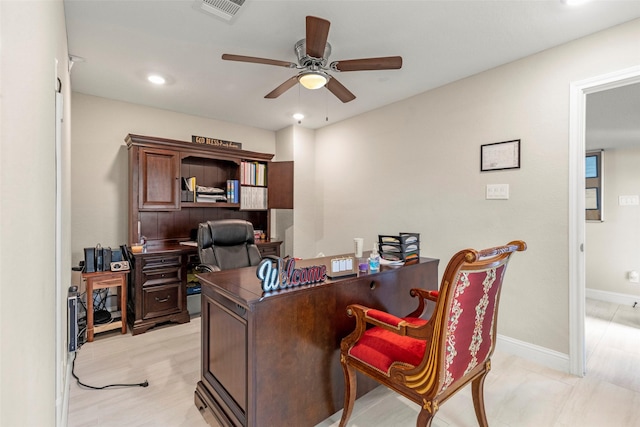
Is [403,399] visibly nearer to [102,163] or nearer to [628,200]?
[102,163]

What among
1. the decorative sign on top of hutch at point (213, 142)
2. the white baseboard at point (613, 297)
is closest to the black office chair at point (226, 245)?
the decorative sign on top of hutch at point (213, 142)

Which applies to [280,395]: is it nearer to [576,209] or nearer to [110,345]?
[110,345]

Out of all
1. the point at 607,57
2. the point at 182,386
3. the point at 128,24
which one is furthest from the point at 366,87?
the point at 182,386

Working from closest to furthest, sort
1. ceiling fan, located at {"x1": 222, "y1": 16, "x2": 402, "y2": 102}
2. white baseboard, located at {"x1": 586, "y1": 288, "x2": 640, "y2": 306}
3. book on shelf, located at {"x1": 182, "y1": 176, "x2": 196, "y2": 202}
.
A: ceiling fan, located at {"x1": 222, "y1": 16, "x2": 402, "y2": 102}
book on shelf, located at {"x1": 182, "y1": 176, "x2": 196, "y2": 202}
white baseboard, located at {"x1": 586, "y1": 288, "x2": 640, "y2": 306}

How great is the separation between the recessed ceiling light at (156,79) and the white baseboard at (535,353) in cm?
414

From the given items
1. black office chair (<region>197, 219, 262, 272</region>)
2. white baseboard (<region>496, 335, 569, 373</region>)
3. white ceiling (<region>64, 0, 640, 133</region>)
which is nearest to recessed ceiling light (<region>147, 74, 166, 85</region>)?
white ceiling (<region>64, 0, 640, 133</region>)

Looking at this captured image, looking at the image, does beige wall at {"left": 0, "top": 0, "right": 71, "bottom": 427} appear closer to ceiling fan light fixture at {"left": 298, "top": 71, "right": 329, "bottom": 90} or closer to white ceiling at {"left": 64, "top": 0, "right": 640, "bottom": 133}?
white ceiling at {"left": 64, "top": 0, "right": 640, "bottom": 133}

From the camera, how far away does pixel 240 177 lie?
416 cm

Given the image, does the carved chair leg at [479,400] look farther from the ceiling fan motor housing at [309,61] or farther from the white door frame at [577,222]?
the ceiling fan motor housing at [309,61]

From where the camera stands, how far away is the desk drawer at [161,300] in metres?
3.18

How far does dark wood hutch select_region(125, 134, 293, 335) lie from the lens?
3211 millimetres

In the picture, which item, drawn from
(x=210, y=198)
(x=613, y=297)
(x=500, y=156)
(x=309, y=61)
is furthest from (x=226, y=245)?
(x=613, y=297)

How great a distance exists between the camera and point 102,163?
351 centimetres

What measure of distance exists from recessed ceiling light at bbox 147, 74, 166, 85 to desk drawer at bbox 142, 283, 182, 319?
7.09 feet
